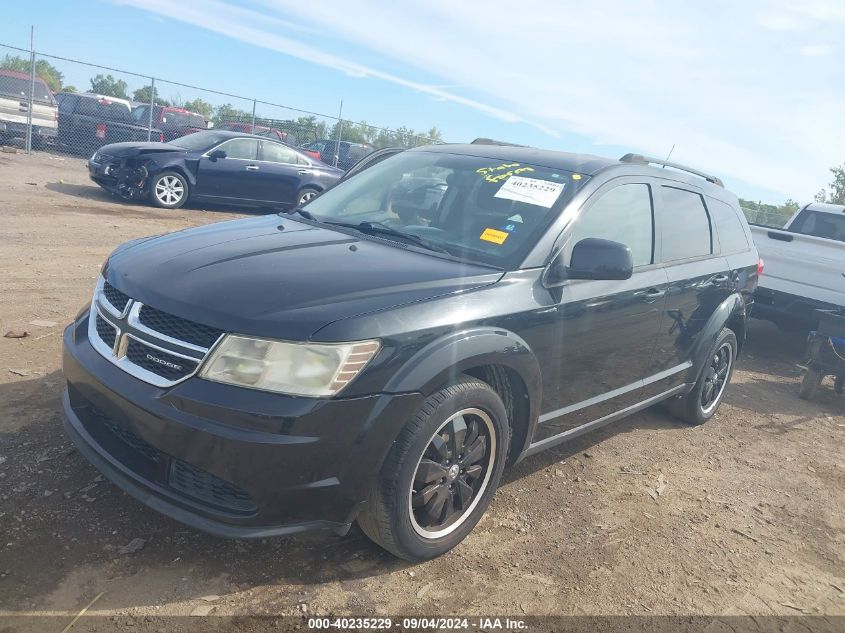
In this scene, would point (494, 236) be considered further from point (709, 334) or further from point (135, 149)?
point (135, 149)

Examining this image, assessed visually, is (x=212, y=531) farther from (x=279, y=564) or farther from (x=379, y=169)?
(x=379, y=169)

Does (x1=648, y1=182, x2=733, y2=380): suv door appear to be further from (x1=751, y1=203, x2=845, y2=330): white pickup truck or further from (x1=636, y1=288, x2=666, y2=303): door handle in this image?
(x1=751, y1=203, x2=845, y2=330): white pickup truck

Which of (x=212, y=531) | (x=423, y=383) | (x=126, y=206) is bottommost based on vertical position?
(x=126, y=206)

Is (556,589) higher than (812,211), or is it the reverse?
(812,211)

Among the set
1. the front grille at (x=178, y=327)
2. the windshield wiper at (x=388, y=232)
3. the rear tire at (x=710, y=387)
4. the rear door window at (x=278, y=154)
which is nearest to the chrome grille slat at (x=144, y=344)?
the front grille at (x=178, y=327)

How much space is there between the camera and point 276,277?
2887 millimetres

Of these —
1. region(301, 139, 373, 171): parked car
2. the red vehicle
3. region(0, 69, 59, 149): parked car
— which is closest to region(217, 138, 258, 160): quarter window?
region(0, 69, 59, 149): parked car

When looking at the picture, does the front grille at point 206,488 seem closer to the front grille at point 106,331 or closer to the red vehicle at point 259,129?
the front grille at point 106,331

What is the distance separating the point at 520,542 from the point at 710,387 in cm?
279

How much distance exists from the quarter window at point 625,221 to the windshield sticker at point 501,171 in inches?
18.3

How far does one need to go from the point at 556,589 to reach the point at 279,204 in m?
11.8

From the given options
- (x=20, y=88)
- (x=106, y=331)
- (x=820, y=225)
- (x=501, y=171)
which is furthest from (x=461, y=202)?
(x=20, y=88)

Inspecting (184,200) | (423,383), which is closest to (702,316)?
(423,383)

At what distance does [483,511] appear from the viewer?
130 inches
